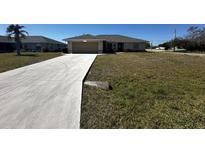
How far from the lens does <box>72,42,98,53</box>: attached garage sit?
130 feet

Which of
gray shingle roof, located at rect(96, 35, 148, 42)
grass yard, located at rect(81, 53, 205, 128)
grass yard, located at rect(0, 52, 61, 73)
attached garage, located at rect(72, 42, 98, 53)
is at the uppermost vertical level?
gray shingle roof, located at rect(96, 35, 148, 42)

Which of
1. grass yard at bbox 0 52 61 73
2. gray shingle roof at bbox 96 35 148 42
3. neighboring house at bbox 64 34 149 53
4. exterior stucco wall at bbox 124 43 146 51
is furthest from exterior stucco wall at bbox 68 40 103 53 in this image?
grass yard at bbox 0 52 61 73

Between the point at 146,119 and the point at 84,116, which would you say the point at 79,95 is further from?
the point at 146,119

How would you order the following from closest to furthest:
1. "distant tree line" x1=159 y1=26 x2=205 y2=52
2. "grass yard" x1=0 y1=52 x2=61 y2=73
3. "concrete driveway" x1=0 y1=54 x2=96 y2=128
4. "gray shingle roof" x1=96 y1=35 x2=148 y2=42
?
"concrete driveway" x1=0 y1=54 x2=96 y2=128
"grass yard" x1=0 y1=52 x2=61 y2=73
"gray shingle roof" x1=96 y1=35 x2=148 y2=42
"distant tree line" x1=159 y1=26 x2=205 y2=52

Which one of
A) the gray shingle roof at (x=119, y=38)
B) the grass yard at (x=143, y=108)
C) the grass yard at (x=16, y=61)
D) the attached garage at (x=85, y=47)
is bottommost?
the grass yard at (x=143, y=108)

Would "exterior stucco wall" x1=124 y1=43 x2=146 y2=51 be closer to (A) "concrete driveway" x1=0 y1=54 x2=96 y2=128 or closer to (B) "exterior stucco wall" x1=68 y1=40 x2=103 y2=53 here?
(B) "exterior stucco wall" x1=68 y1=40 x2=103 y2=53

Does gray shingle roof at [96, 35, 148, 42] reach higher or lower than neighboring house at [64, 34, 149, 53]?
higher

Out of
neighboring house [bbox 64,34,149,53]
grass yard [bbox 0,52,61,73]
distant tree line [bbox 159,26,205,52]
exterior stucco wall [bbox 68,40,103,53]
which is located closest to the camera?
grass yard [bbox 0,52,61,73]

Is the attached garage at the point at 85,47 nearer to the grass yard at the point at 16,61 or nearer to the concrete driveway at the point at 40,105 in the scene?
the grass yard at the point at 16,61

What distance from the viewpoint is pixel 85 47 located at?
131 ft

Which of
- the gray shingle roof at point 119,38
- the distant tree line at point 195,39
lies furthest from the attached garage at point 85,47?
the distant tree line at point 195,39

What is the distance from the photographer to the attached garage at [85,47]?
39.6 metres

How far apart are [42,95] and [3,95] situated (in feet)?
4.00
